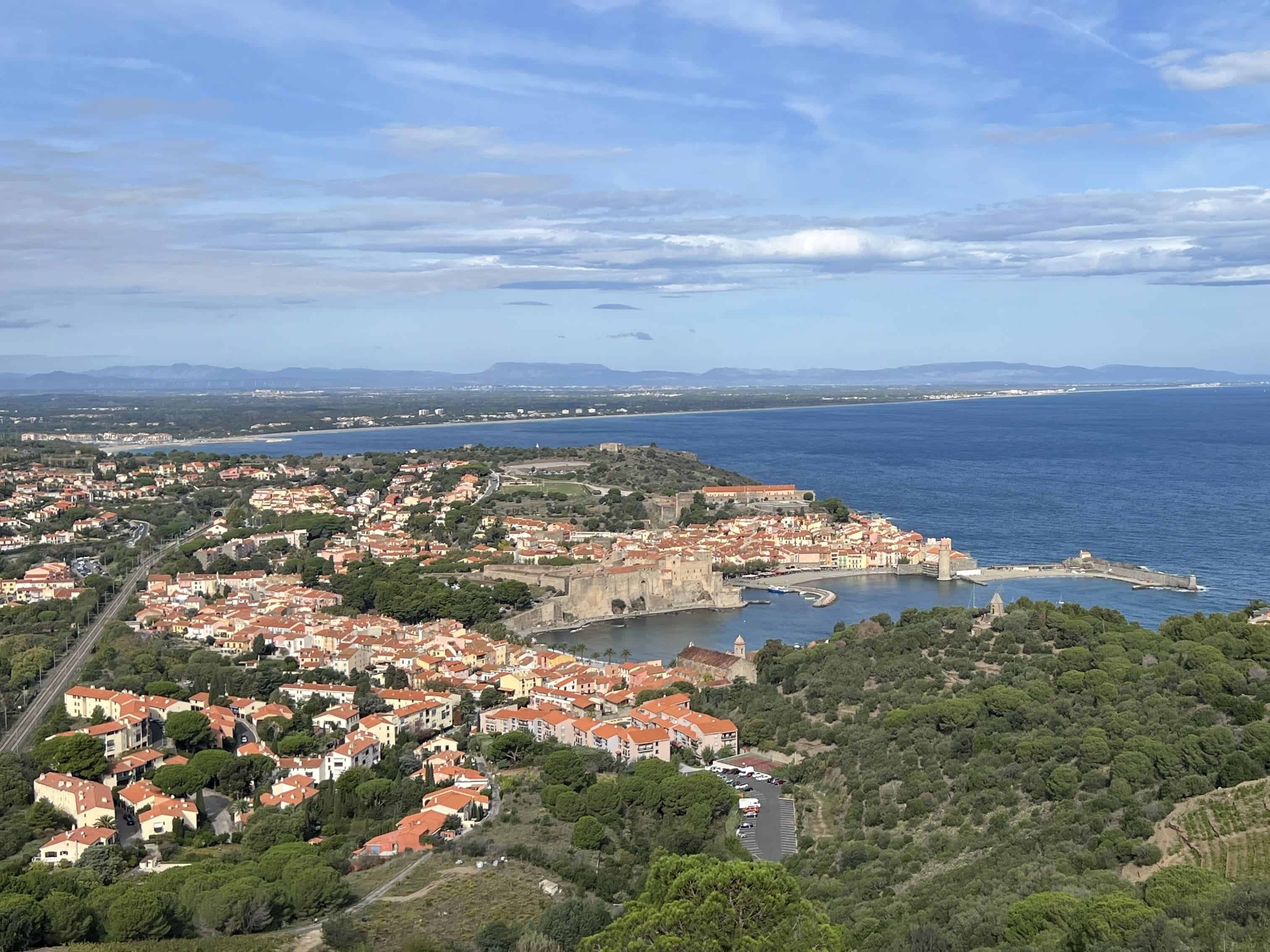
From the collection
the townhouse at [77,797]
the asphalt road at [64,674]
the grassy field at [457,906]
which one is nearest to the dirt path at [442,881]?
the grassy field at [457,906]

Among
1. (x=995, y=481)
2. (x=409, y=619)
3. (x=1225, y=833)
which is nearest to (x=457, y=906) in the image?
(x=1225, y=833)

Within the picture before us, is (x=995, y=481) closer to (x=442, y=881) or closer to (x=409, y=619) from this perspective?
(x=409, y=619)

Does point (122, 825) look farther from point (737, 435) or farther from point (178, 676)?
point (737, 435)

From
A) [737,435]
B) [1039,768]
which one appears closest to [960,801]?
[1039,768]

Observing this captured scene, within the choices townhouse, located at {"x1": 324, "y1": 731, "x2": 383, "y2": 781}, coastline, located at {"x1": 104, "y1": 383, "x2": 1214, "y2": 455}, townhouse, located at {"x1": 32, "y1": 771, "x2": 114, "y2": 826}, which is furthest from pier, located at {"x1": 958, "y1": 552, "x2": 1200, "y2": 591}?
coastline, located at {"x1": 104, "y1": 383, "x2": 1214, "y2": 455}

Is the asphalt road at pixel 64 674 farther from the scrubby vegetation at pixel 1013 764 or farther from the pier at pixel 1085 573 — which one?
the pier at pixel 1085 573

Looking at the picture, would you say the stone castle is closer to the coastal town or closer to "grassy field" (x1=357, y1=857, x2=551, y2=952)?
the coastal town
